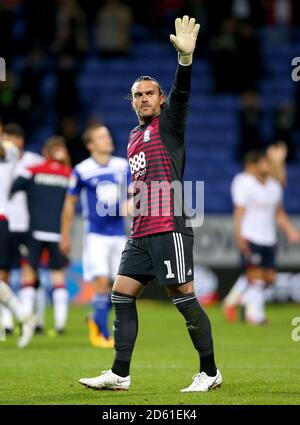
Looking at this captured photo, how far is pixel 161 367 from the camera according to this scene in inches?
378

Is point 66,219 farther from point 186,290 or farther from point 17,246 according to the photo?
point 186,290

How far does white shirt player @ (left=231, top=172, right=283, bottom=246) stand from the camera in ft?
51.4

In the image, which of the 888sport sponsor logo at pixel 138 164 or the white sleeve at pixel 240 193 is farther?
the white sleeve at pixel 240 193

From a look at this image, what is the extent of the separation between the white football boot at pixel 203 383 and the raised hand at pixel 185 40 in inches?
87.9

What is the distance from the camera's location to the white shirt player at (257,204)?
15.7 metres

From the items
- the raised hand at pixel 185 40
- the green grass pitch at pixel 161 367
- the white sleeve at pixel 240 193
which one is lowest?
the green grass pitch at pixel 161 367

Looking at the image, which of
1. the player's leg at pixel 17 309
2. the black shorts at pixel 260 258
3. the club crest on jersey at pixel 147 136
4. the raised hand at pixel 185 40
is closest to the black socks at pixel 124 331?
the club crest on jersey at pixel 147 136

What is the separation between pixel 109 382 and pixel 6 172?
4067mm

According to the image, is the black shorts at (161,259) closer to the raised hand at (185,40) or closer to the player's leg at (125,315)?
the player's leg at (125,315)

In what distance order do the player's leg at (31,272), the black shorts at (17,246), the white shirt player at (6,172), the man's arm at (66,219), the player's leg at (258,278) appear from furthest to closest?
the player's leg at (258,278) → the black shorts at (17,246) → the player's leg at (31,272) → the man's arm at (66,219) → the white shirt player at (6,172)

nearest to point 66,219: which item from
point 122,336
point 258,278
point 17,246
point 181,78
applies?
point 17,246

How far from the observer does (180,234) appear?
788 cm

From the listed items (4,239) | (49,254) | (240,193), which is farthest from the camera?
(240,193)
